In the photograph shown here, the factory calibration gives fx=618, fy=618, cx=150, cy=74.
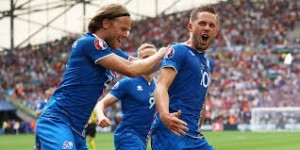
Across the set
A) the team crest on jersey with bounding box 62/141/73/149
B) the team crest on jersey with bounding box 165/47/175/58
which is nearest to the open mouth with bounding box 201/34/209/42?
the team crest on jersey with bounding box 165/47/175/58

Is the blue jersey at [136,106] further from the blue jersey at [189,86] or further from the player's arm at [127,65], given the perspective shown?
the player's arm at [127,65]

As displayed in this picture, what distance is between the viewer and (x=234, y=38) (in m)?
44.5

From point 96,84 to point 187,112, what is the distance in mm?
1056

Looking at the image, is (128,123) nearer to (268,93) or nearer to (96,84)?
(96,84)

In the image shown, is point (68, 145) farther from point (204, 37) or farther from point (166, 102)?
point (204, 37)

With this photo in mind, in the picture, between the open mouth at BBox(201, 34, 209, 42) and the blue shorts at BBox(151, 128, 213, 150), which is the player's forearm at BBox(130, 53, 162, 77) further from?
the blue shorts at BBox(151, 128, 213, 150)

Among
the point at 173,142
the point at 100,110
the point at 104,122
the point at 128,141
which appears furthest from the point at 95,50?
the point at 128,141

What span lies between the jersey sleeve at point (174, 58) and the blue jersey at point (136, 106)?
2.88 metres

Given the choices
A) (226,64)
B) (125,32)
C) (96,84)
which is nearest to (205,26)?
(125,32)

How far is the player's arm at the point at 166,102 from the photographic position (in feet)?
18.3

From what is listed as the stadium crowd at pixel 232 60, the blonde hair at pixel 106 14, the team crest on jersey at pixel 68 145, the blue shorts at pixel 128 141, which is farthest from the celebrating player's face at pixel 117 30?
the stadium crowd at pixel 232 60

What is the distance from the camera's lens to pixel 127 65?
5.74 meters

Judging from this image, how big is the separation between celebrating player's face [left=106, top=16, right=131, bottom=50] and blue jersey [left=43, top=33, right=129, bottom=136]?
0.10m

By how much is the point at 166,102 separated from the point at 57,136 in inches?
42.0
